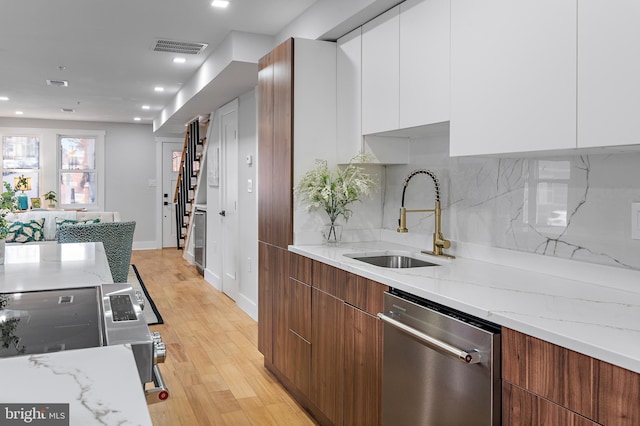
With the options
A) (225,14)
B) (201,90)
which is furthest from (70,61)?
(225,14)

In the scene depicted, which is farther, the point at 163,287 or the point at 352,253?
the point at 163,287

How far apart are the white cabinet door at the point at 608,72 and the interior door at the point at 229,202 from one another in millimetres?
4142

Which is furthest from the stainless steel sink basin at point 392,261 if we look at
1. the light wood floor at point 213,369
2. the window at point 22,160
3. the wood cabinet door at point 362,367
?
the window at point 22,160

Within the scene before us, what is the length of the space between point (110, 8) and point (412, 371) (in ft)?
9.72

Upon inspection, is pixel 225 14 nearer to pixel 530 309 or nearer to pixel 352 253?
pixel 352 253

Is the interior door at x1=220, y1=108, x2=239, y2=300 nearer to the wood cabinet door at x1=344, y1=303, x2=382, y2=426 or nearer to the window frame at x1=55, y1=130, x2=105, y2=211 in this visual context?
the wood cabinet door at x1=344, y1=303, x2=382, y2=426

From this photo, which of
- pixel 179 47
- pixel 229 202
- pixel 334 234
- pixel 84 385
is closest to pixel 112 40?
pixel 179 47

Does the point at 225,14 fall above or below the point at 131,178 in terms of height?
above

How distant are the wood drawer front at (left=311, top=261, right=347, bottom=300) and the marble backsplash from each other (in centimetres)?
65

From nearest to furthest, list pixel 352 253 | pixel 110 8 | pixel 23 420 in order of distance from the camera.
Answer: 1. pixel 23 420
2. pixel 352 253
3. pixel 110 8

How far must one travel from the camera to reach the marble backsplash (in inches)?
72.6

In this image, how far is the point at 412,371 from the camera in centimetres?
190

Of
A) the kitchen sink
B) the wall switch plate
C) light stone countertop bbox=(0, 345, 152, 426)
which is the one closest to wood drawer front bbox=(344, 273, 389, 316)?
the kitchen sink

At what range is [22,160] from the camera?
8945mm
